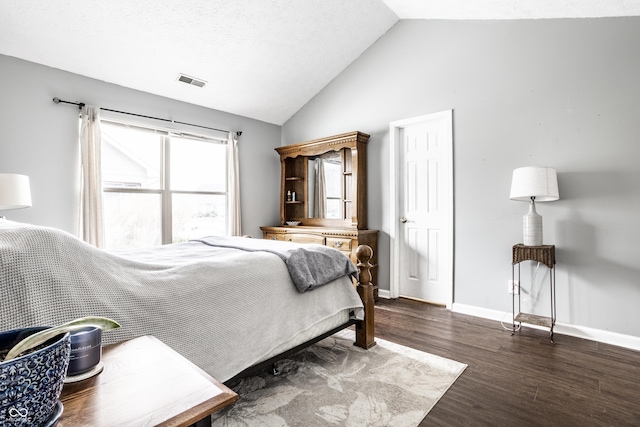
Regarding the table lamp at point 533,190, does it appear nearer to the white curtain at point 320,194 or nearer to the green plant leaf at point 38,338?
the white curtain at point 320,194

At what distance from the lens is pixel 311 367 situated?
221cm

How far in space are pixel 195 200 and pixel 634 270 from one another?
440cm

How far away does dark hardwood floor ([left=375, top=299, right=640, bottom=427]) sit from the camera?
1718mm

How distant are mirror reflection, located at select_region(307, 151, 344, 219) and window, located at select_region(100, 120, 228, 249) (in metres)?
1.18

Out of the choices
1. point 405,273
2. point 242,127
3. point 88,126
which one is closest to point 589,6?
point 405,273

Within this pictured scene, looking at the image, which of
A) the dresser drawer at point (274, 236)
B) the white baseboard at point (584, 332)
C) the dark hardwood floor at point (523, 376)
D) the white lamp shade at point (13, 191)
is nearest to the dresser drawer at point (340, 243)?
the dresser drawer at point (274, 236)

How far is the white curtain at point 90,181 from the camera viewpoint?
130 inches

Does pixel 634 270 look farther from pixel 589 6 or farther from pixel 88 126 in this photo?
pixel 88 126

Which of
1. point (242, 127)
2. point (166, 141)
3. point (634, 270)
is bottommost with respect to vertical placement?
point (634, 270)

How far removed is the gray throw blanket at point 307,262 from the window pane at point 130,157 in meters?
1.85

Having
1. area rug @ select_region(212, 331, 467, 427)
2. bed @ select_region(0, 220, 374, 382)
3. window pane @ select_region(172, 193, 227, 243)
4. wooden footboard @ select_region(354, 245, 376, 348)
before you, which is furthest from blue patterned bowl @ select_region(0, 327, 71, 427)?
window pane @ select_region(172, 193, 227, 243)

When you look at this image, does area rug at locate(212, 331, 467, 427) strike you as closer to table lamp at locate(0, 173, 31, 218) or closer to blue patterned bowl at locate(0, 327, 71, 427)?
blue patterned bowl at locate(0, 327, 71, 427)

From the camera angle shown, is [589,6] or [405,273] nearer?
[589,6]

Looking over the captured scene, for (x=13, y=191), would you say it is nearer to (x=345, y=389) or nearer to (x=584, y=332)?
(x=345, y=389)
